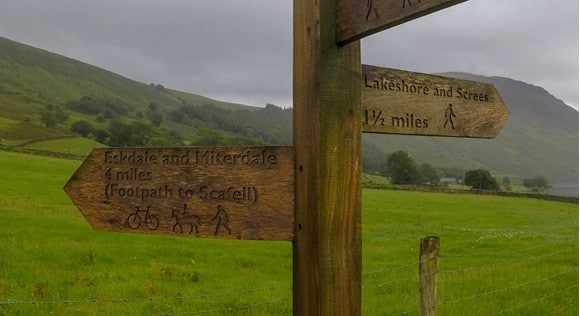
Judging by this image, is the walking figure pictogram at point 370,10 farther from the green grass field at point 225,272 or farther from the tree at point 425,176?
the tree at point 425,176

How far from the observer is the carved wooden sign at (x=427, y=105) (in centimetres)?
295

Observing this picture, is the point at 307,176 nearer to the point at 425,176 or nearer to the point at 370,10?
the point at 370,10

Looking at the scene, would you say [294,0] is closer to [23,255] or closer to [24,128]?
[23,255]

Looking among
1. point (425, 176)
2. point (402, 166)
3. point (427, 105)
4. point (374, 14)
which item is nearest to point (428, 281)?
point (427, 105)

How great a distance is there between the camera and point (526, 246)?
60.1ft

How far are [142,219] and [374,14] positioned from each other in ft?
5.03

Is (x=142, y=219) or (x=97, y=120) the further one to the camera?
(x=97, y=120)

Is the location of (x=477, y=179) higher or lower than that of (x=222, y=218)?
higher

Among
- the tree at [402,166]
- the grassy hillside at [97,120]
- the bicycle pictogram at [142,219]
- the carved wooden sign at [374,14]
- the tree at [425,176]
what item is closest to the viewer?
the carved wooden sign at [374,14]

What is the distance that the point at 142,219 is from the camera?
292 centimetres

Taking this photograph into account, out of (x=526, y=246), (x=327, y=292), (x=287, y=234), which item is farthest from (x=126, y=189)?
(x=526, y=246)

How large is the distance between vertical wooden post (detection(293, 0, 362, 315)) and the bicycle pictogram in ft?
2.51

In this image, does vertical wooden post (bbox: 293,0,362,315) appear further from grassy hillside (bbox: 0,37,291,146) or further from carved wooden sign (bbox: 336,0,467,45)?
grassy hillside (bbox: 0,37,291,146)

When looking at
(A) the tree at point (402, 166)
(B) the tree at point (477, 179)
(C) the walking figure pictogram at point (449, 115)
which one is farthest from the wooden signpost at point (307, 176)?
(B) the tree at point (477, 179)
